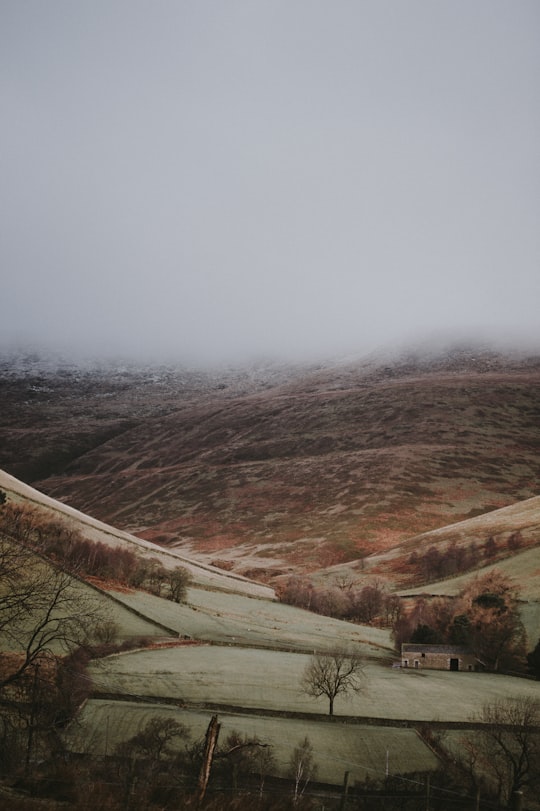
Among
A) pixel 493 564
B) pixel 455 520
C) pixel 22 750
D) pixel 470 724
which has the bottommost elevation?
pixel 455 520

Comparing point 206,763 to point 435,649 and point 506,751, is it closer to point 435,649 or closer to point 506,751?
point 506,751

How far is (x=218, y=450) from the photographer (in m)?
Result: 166

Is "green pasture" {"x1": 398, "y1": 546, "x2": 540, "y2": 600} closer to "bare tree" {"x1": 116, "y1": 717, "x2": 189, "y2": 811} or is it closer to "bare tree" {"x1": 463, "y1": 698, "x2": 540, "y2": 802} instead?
"bare tree" {"x1": 463, "y1": 698, "x2": 540, "y2": 802}

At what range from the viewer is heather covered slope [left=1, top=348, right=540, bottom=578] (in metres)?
106

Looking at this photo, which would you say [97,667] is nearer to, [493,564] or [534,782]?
[534,782]

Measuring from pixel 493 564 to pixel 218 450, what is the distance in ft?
365

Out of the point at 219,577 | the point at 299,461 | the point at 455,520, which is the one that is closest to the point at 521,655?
the point at 219,577

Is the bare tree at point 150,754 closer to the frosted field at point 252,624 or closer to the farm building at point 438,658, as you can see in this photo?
the frosted field at point 252,624

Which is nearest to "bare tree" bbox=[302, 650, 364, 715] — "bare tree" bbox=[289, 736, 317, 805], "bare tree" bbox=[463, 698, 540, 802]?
"bare tree" bbox=[289, 736, 317, 805]

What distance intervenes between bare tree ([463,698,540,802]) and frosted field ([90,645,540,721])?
86.9 inches

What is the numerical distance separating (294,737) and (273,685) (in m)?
7.07

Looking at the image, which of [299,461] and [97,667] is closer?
[97,667]

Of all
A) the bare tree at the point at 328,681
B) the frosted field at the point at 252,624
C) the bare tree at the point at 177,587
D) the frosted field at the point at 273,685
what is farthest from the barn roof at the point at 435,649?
the bare tree at the point at 177,587

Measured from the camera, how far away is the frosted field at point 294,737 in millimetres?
20578
